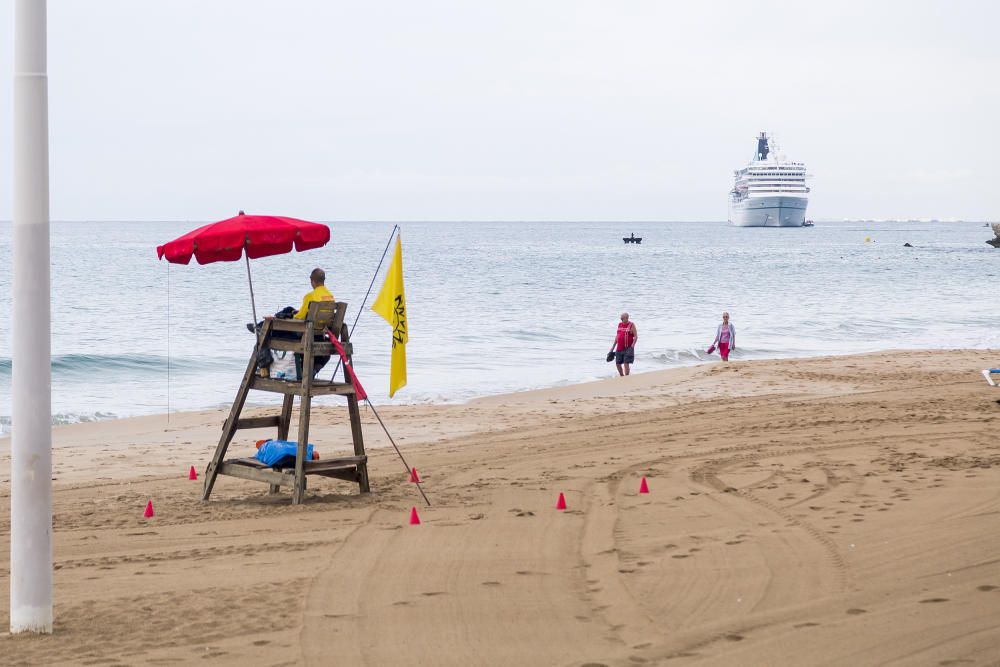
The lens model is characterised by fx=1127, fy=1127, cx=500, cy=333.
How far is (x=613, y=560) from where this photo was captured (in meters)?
7.02

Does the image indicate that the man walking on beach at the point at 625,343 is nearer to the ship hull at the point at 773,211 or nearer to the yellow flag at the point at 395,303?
the yellow flag at the point at 395,303

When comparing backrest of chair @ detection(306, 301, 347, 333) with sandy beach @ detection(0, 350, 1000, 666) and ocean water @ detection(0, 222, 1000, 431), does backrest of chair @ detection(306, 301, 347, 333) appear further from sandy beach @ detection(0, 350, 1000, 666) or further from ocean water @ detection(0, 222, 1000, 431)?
ocean water @ detection(0, 222, 1000, 431)

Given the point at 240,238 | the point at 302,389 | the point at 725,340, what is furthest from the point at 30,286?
the point at 725,340

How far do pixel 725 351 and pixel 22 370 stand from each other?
64.3 ft

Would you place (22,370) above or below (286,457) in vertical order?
above

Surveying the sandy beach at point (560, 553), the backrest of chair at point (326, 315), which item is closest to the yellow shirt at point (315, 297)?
the backrest of chair at point (326, 315)

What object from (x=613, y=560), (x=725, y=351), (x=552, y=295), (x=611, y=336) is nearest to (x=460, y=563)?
(x=613, y=560)

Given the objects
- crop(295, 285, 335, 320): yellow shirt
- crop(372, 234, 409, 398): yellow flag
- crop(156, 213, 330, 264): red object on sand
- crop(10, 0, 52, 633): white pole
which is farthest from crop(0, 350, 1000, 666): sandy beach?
crop(156, 213, 330, 264): red object on sand


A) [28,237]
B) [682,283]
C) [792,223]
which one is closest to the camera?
[28,237]

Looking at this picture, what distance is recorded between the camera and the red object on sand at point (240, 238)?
8.74 m

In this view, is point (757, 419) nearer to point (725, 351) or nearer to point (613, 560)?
point (613, 560)

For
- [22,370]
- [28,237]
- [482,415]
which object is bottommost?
[482,415]

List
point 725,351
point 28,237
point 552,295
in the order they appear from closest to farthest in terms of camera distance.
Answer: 1. point 28,237
2. point 725,351
3. point 552,295

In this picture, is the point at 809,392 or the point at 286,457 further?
the point at 809,392
